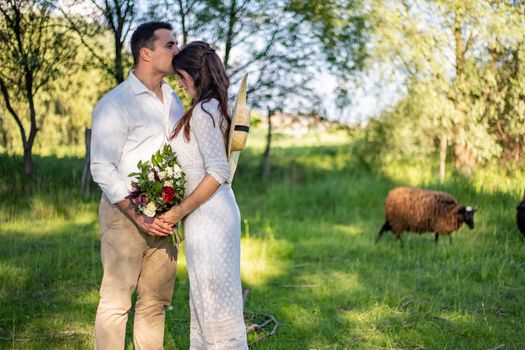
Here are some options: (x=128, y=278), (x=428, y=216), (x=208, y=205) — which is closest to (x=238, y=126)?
(x=208, y=205)

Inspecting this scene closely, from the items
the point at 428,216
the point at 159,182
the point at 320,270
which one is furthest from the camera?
the point at 428,216

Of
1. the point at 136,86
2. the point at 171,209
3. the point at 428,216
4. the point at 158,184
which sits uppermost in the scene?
the point at 136,86

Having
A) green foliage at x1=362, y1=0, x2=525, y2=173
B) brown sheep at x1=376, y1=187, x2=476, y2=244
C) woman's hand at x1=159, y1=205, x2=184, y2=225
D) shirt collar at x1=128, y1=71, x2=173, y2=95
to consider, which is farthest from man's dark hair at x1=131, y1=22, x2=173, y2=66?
green foliage at x1=362, y1=0, x2=525, y2=173

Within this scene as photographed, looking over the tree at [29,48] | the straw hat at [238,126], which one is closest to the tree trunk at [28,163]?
the tree at [29,48]

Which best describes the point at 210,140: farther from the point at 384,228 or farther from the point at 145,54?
the point at 384,228

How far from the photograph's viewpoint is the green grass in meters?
5.07

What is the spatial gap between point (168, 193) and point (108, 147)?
473mm

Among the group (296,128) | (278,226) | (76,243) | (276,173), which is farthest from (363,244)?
(276,173)

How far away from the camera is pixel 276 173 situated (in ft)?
51.5

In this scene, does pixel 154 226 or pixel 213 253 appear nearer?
pixel 213 253

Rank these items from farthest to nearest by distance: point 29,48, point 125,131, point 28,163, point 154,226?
point 28,163
point 29,48
point 125,131
point 154,226

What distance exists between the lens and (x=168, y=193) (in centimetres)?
325

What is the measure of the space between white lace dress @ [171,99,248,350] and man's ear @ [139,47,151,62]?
61 cm

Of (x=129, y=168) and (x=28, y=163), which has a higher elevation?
(x=129, y=168)
